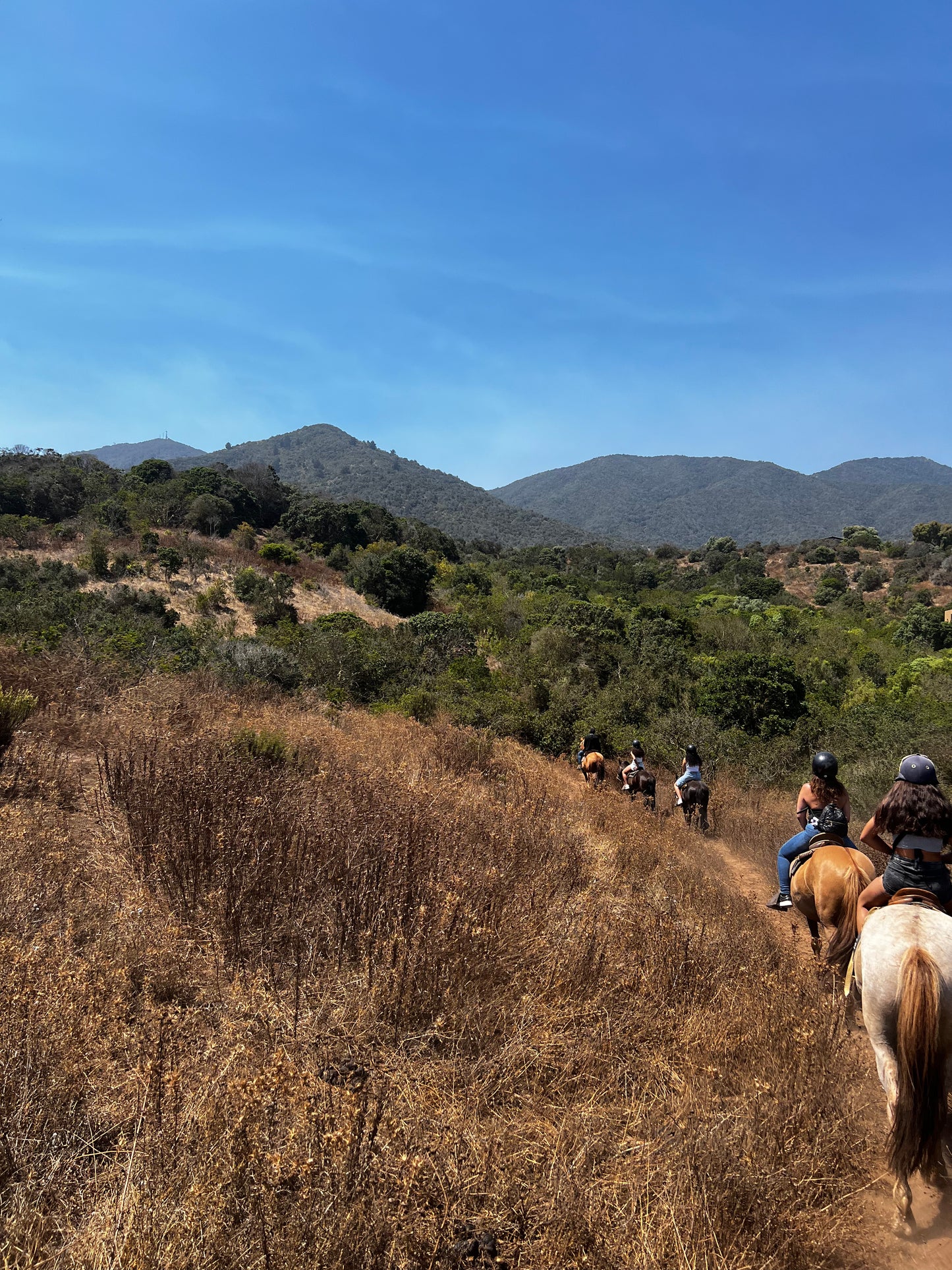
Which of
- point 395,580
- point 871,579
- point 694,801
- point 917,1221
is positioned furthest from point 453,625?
point 871,579

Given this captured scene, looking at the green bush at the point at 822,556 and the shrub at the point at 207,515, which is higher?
the green bush at the point at 822,556

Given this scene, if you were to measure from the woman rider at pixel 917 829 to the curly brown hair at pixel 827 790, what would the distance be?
1.86 meters

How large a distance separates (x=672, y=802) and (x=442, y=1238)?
10.7m

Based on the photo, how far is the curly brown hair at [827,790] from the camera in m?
5.90

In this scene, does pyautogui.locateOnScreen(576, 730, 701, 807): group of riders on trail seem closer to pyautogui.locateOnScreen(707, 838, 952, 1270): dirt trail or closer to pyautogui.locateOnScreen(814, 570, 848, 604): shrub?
pyautogui.locateOnScreen(707, 838, 952, 1270): dirt trail

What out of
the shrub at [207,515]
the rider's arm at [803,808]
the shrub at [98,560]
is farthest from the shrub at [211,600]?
the rider's arm at [803,808]

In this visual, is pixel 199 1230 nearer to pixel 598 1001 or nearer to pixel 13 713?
pixel 598 1001

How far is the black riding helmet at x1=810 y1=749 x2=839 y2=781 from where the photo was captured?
18.9 feet

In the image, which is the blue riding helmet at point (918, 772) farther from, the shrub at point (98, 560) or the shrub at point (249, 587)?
the shrub at point (98, 560)

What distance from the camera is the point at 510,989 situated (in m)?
3.54

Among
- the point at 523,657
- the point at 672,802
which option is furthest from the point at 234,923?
the point at 523,657

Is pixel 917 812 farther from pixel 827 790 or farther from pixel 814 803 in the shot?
pixel 814 803

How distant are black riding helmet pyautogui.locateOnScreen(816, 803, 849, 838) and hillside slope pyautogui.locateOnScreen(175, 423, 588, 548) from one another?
85.4 m

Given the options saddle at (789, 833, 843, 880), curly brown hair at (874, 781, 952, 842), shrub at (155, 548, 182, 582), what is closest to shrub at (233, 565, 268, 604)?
shrub at (155, 548, 182, 582)
